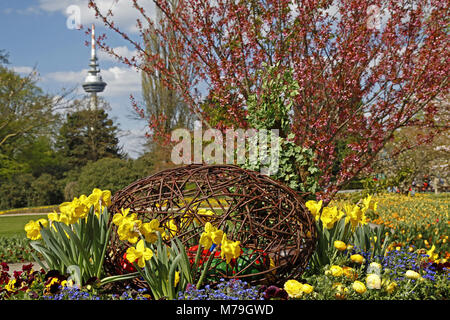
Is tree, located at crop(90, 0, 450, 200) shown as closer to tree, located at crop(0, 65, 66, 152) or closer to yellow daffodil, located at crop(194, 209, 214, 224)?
yellow daffodil, located at crop(194, 209, 214, 224)

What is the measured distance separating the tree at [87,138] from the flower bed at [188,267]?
24.3 meters

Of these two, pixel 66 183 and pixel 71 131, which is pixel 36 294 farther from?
pixel 71 131

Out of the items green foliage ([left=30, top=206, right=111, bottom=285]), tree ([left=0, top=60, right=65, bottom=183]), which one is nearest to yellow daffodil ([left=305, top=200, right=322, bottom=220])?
green foliage ([left=30, top=206, right=111, bottom=285])

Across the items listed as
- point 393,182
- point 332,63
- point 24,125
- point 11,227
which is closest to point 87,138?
point 24,125

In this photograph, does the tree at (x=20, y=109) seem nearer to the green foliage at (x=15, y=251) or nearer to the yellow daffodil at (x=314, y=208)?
the green foliage at (x=15, y=251)

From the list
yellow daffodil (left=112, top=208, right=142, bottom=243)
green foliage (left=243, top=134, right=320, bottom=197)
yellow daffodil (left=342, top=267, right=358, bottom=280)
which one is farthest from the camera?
green foliage (left=243, top=134, right=320, bottom=197)

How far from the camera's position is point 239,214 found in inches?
108

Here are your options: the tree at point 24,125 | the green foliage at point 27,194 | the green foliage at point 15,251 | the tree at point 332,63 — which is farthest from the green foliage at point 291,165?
the green foliage at point 27,194

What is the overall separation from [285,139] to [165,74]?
206 centimetres

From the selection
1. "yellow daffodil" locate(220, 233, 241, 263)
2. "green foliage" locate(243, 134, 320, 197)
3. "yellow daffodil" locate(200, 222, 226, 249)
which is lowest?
"yellow daffodil" locate(220, 233, 241, 263)

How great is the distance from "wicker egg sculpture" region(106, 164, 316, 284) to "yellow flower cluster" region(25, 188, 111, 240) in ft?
0.32

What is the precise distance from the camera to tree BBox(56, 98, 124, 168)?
26.9 meters

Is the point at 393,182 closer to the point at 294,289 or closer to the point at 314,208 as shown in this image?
the point at 314,208

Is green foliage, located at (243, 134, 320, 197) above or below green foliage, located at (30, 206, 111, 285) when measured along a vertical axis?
above
